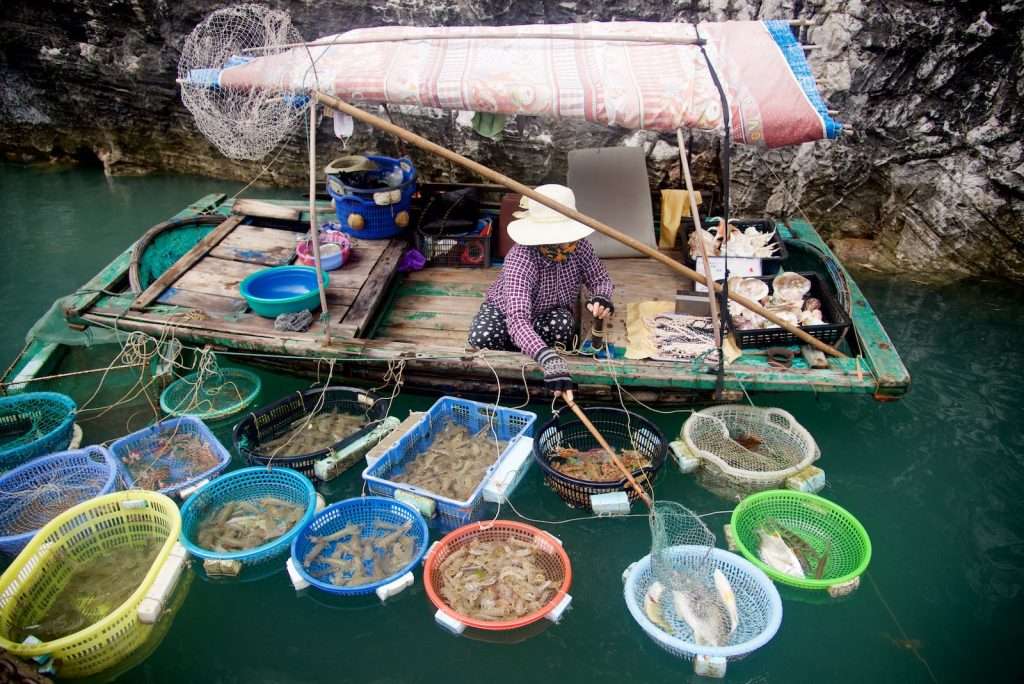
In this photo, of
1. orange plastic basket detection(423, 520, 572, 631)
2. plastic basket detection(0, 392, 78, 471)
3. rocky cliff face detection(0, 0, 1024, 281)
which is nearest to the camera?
orange plastic basket detection(423, 520, 572, 631)

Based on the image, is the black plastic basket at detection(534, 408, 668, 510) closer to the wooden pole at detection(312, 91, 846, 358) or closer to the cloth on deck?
the wooden pole at detection(312, 91, 846, 358)

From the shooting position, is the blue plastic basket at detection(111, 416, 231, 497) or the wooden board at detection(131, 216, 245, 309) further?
the wooden board at detection(131, 216, 245, 309)

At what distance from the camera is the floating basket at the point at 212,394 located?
534cm

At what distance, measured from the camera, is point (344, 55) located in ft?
16.3

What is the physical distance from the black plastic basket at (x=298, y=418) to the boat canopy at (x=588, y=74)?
223cm

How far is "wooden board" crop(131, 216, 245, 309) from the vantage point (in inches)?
213

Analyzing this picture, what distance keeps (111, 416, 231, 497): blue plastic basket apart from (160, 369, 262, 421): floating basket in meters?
0.22

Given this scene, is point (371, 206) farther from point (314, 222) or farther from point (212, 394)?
point (212, 394)

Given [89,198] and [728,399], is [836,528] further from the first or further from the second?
[89,198]

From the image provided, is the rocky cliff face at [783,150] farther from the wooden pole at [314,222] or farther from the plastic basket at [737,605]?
the plastic basket at [737,605]

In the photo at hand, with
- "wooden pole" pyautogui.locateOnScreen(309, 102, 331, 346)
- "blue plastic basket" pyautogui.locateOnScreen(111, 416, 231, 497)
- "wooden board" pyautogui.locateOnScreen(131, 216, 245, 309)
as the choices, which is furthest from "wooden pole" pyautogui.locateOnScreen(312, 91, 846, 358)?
"blue plastic basket" pyautogui.locateOnScreen(111, 416, 231, 497)

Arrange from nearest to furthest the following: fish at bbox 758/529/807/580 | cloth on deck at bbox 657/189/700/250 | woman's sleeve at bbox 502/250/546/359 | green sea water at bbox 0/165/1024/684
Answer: green sea water at bbox 0/165/1024/684 → fish at bbox 758/529/807/580 → woman's sleeve at bbox 502/250/546/359 → cloth on deck at bbox 657/189/700/250

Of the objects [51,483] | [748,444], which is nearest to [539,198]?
[748,444]

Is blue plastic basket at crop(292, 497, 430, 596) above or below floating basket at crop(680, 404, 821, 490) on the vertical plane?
below
